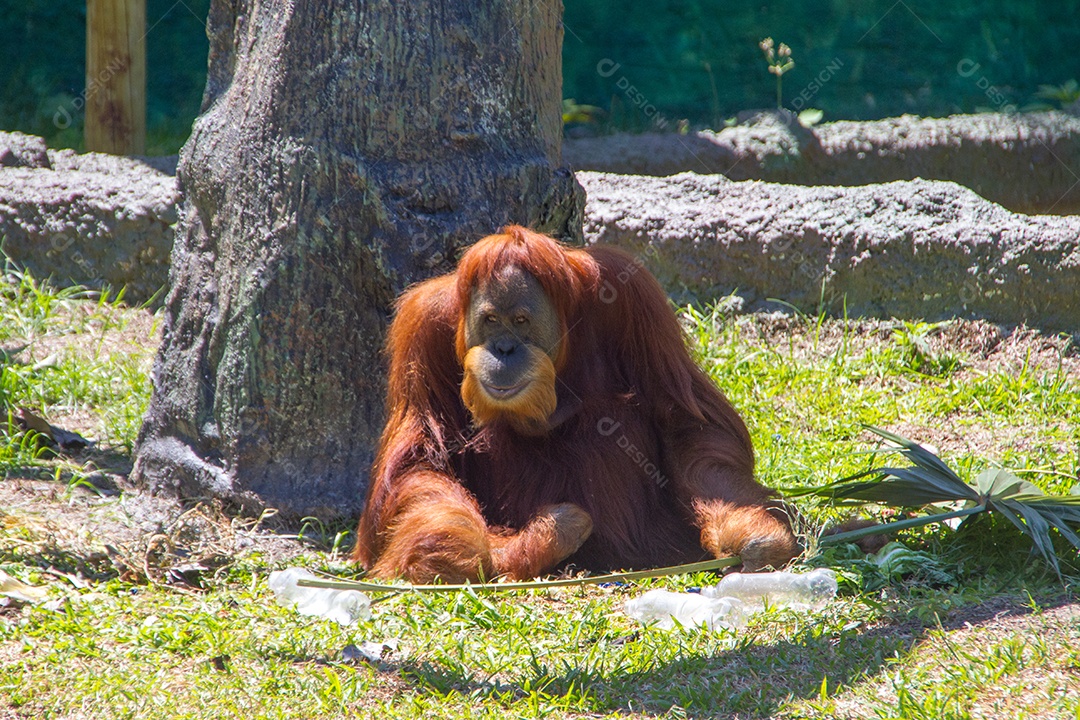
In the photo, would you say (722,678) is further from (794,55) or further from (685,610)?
(794,55)

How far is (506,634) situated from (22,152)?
→ 16.2 ft

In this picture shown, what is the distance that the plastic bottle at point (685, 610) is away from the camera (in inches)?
108

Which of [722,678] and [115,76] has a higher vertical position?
[115,76]

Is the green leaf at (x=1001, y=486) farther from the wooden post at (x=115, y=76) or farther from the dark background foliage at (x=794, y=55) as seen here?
the dark background foliage at (x=794, y=55)

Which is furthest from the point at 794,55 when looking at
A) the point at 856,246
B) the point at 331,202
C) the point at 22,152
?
the point at 331,202

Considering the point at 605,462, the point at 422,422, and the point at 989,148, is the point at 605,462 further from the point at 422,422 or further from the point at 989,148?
the point at 989,148

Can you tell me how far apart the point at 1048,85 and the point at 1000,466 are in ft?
22.5

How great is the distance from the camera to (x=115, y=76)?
7.27 meters

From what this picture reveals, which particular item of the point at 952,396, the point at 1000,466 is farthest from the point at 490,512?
the point at 952,396

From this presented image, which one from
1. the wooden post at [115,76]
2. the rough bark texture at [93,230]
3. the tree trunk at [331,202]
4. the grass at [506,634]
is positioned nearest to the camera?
the grass at [506,634]

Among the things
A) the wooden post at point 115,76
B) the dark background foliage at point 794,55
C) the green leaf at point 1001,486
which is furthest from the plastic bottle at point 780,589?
the dark background foliage at point 794,55

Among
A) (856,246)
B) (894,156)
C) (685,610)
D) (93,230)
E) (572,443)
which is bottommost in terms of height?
(685,610)

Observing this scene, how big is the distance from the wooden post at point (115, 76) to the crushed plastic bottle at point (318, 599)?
503 centimetres

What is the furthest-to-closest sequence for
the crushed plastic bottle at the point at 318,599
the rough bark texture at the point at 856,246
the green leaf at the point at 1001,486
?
the rough bark texture at the point at 856,246
the green leaf at the point at 1001,486
the crushed plastic bottle at the point at 318,599
